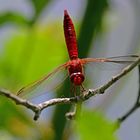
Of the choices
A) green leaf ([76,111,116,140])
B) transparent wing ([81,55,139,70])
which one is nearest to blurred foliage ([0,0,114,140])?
green leaf ([76,111,116,140])

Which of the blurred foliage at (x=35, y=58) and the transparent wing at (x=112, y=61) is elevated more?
the transparent wing at (x=112, y=61)

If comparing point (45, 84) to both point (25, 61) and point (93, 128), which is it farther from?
point (25, 61)

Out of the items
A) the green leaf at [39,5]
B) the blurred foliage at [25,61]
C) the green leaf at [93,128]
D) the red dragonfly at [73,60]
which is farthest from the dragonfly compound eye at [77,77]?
the green leaf at [39,5]

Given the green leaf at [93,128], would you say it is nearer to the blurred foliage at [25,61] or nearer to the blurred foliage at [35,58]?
the blurred foliage at [35,58]

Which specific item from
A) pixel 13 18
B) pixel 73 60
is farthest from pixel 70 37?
pixel 13 18

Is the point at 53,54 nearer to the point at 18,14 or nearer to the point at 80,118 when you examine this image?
the point at 18,14

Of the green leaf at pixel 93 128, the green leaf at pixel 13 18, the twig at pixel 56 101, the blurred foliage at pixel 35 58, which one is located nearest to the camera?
the twig at pixel 56 101

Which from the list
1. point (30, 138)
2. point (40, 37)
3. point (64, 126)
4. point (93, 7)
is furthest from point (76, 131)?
point (40, 37)

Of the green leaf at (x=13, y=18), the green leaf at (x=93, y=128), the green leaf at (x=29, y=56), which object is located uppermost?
the green leaf at (x=13, y=18)
